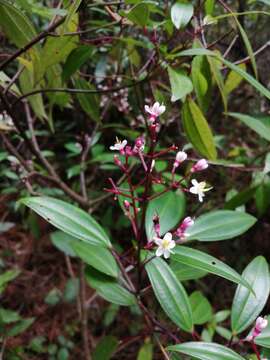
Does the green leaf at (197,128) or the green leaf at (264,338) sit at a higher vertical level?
the green leaf at (197,128)

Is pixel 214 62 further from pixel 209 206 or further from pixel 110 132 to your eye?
pixel 110 132

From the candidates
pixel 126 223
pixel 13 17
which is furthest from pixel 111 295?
pixel 126 223

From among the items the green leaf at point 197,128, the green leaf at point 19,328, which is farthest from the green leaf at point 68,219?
the green leaf at point 19,328

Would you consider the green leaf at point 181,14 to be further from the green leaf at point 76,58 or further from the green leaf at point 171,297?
the green leaf at point 171,297

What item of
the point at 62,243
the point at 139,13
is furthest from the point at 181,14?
the point at 62,243

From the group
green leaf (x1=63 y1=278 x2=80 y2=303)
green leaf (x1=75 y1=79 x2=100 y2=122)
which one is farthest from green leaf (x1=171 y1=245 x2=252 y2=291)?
green leaf (x1=63 y1=278 x2=80 y2=303)

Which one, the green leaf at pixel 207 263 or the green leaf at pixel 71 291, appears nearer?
the green leaf at pixel 207 263
